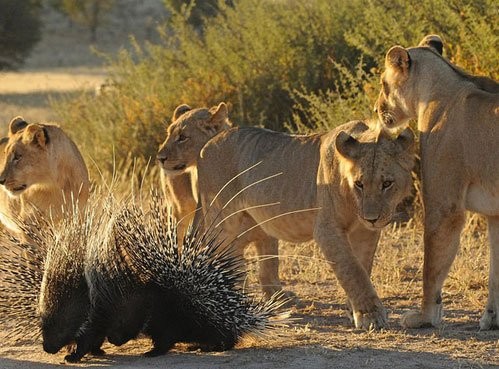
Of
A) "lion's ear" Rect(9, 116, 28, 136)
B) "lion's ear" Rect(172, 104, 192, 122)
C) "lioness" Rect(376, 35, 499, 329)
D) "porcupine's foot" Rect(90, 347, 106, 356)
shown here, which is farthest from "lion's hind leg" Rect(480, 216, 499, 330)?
"lion's ear" Rect(9, 116, 28, 136)

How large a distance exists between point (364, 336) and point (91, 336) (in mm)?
1495

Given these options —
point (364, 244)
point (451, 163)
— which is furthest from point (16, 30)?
point (451, 163)

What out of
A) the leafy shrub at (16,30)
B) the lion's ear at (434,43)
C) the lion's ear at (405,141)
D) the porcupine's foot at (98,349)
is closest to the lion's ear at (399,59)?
the lion's ear at (434,43)

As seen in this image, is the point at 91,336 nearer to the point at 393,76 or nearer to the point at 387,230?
the point at 393,76

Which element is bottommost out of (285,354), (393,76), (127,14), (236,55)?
(285,354)

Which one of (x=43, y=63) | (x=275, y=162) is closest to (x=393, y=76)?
(x=275, y=162)

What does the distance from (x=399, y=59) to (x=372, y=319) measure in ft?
5.41

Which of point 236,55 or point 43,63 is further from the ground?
point 43,63

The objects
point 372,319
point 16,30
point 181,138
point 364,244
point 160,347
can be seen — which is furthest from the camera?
point 16,30

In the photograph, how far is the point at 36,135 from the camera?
8.55 metres

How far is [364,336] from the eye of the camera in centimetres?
645

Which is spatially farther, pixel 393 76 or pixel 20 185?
pixel 20 185

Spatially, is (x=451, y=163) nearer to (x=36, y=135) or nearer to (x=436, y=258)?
(x=436, y=258)

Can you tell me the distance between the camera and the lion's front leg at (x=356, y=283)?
258 inches
